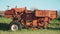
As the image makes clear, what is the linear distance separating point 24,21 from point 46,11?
1997 millimetres

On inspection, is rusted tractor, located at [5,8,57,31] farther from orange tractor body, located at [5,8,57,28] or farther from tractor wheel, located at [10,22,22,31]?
tractor wheel, located at [10,22,22,31]

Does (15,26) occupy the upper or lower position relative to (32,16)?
lower

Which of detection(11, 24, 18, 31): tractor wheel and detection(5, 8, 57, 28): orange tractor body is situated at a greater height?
detection(5, 8, 57, 28): orange tractor body

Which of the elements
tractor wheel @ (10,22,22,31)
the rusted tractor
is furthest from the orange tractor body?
tractor wheel @ (10,22,22,31)

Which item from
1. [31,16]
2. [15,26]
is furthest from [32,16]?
[15,26]

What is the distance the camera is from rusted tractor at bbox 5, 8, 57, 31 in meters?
16.6

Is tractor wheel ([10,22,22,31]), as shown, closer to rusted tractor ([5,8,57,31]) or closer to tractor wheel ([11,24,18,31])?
tractor wheel ([11,24,18,31])

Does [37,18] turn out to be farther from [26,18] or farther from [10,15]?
[10,15]

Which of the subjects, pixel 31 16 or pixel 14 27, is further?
pixel 31 16

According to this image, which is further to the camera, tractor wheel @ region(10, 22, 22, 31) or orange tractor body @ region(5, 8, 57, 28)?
orange tractor body @ region(5, 8, 57, 28)

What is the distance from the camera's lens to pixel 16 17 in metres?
17.0

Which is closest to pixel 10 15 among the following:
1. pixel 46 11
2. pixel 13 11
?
pixel 13 11

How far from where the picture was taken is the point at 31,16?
17.0 metres

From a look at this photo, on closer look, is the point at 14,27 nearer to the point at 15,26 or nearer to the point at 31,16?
the point at 15,26
